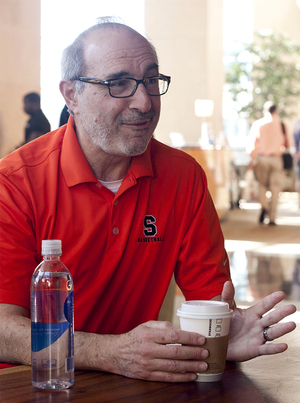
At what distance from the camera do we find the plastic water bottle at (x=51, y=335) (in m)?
0.90

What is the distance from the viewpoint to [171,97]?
10.1 meters

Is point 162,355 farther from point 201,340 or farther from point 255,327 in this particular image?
point 255,327

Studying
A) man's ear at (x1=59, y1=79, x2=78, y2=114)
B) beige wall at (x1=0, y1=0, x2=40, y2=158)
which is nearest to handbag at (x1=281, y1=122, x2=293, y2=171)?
beige wall at (x1=0, y1=0, x2=40, y2=158)

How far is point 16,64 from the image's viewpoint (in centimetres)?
511

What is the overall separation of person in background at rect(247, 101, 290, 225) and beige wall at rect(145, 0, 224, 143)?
6.86 ft

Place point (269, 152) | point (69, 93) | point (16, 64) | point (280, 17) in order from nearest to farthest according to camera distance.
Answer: point (69, 93)
point (16, 64)
point (269, 152)
point (280, 17)

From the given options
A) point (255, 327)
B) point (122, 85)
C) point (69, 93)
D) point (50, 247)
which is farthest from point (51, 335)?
point (69, 93)

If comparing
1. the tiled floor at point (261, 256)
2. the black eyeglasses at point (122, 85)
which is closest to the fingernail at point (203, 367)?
the black eyeglasses at point (122, 85)

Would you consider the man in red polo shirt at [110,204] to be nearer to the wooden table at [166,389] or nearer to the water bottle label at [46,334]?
the wooden table at [166,389]

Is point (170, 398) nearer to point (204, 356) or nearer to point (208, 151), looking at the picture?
point (204, 356)

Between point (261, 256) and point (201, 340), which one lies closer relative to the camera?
point (201, 340)

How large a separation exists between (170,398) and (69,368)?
0.17 metres

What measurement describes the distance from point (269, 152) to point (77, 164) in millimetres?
6974

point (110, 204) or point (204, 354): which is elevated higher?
point (110, 204)
